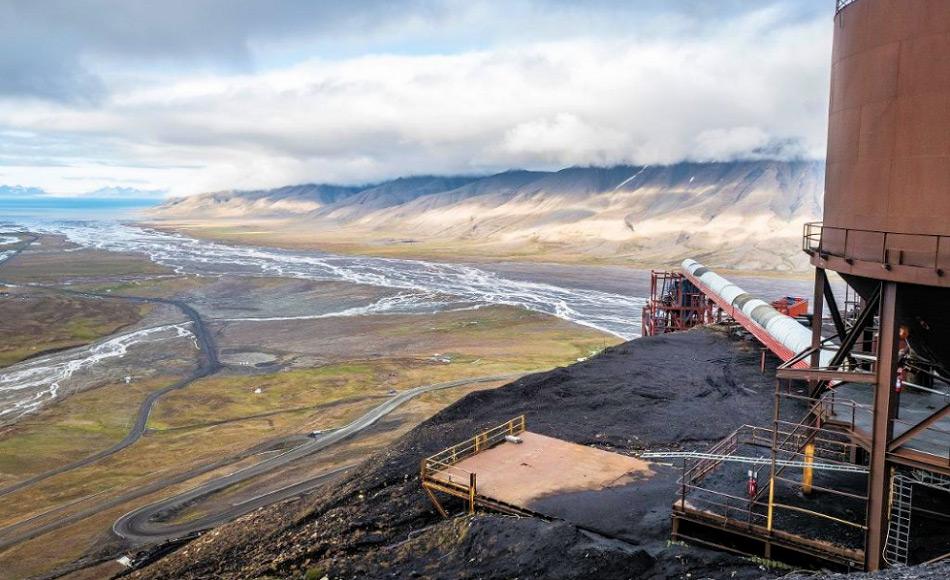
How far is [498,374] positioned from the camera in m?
66.6

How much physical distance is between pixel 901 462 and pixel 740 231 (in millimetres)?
190769

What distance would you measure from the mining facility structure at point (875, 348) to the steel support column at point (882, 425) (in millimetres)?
25

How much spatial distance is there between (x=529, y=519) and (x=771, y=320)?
23059 mm

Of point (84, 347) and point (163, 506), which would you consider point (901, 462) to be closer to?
point (163, 506)

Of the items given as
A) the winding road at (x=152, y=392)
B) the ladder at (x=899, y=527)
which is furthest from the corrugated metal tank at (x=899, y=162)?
the winding road at (x=152, y=392)

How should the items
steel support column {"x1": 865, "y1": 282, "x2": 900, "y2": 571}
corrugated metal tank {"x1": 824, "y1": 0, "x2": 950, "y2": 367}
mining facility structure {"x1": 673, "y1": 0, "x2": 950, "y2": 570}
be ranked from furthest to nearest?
steel support column {"x1": 865, "y1": 282, "x2": 900, "y2": 571}
mining facility structure {"x1": 673, "y1": 0, "x2": 950, "y2": 570}
corrugated metal tank {"x1": 824, "y1": 0, "x2": 950, "y2": 367}

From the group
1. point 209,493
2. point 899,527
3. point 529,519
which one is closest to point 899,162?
point 899,527

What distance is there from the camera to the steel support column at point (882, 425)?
13672 millimetres

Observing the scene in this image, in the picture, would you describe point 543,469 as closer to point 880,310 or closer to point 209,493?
point 880,310

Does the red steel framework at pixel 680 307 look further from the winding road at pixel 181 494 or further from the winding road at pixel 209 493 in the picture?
the winding road at pixel 209 493

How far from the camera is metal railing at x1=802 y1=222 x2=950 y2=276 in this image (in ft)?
42.7

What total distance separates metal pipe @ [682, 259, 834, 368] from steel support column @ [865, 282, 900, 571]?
1076cm

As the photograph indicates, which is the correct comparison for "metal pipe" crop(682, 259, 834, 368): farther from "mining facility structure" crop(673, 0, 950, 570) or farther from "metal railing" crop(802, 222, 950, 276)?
"metal railing" crop(802, 222, 950, 276)

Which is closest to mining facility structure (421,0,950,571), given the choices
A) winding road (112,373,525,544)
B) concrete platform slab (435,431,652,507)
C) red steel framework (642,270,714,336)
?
concrete platform slab (435,431,652,507)
